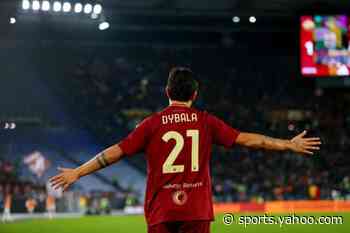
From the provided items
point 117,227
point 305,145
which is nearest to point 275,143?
point 305,145

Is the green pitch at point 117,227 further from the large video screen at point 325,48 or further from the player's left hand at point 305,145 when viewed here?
the player's left hand at point 305,145

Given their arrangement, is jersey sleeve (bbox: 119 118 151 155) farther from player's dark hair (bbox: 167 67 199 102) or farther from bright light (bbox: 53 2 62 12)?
bright light (bbox: 53 2 62 12)

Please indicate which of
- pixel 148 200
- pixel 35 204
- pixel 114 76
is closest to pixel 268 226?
pixel 35 204

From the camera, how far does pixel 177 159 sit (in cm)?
376

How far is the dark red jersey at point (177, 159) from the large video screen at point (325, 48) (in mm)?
20299

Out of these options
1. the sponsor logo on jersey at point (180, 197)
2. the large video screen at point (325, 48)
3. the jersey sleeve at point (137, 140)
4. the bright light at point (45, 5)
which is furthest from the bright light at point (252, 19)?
the sponsor logo on jersey at point (180, 197)

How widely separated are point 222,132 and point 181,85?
1.22 ft

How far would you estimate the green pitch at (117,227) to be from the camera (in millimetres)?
14180

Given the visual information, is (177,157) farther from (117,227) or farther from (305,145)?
(117,227)

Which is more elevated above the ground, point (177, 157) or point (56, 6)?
point (56, 6)

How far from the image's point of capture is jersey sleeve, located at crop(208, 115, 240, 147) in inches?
151

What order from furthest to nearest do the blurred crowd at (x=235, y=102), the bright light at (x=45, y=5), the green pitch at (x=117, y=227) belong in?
1. the blurred crowd at (x=235, y=102)
2. the bright light at (x=45, y=5)
3. the green pitch at (x=117, y=227)

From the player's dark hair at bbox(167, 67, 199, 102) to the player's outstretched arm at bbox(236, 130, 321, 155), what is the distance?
40cm

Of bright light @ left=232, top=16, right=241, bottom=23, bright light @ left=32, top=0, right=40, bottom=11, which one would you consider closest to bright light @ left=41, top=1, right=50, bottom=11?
bright light @ left=32, top=0, right=40, bottom=11
